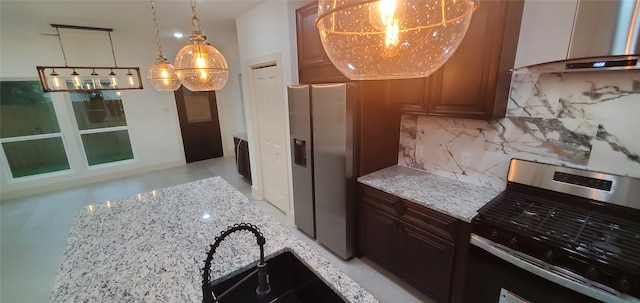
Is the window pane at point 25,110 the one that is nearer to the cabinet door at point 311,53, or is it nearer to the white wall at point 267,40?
the white wall at point 267,40

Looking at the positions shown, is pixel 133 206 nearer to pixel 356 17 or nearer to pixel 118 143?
pixel 356 17

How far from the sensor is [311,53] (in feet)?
7.79

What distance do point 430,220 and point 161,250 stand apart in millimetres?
1644

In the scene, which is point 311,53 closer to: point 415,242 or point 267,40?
point 267,40

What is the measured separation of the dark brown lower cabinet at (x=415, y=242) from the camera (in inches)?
64.2

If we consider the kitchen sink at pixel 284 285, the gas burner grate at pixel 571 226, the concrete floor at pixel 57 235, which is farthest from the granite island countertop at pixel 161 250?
the concrete floor at pixel 57 235

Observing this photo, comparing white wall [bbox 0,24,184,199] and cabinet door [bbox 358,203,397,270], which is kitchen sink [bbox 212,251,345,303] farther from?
white wall [bbox 0,24,184,199]

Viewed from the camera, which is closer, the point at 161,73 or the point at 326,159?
the point at 161,73

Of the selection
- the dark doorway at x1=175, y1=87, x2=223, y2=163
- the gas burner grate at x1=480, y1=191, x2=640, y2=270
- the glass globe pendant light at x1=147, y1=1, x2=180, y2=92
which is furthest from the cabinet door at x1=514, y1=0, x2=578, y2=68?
the dark doorway at x1=175, y1=87, x2=223, y2=163

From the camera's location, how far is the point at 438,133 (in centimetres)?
218

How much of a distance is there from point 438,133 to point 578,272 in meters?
Result: 1.27

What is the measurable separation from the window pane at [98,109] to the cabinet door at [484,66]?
5983mm

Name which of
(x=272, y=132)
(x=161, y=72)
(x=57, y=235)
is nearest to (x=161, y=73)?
(x=161, y=72)

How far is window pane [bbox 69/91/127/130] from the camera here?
4672 mm
